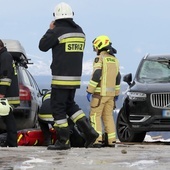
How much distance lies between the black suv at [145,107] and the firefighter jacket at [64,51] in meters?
4.53

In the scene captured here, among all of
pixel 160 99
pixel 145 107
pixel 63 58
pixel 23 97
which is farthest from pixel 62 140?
pixel 160 99

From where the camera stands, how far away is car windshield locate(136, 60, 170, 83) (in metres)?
15.1

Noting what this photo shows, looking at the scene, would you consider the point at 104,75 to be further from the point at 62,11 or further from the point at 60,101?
the point at 62,11

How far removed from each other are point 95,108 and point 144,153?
218cm

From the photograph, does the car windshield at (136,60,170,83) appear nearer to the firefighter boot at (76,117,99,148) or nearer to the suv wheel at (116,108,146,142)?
the suv wheel at (116,108,146,142)

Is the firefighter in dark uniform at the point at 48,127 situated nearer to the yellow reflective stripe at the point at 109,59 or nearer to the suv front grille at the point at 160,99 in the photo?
the yellow reflective stripe at the point at 109,59

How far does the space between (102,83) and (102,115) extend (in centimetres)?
59

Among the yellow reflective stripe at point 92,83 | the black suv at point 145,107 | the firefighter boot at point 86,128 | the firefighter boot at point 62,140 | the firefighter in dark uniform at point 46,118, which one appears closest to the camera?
the firefighter boot at point 62,140

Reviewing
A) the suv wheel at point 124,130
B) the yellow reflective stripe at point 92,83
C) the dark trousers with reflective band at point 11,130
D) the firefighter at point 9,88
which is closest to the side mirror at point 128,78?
the suv wheel at point 124,130

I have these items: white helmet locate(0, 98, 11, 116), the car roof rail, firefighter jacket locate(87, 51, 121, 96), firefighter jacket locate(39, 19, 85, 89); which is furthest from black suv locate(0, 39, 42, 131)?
firefighter jacket locate(39, 19, 85, 89)

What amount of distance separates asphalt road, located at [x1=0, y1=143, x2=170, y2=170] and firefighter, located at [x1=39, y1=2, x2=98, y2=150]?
52cm

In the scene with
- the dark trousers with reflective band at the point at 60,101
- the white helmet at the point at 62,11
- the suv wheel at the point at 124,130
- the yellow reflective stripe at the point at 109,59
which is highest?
the white helmet at the point at 62,11

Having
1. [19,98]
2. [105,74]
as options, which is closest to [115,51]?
[105,74]

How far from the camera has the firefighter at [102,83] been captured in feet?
37.8
